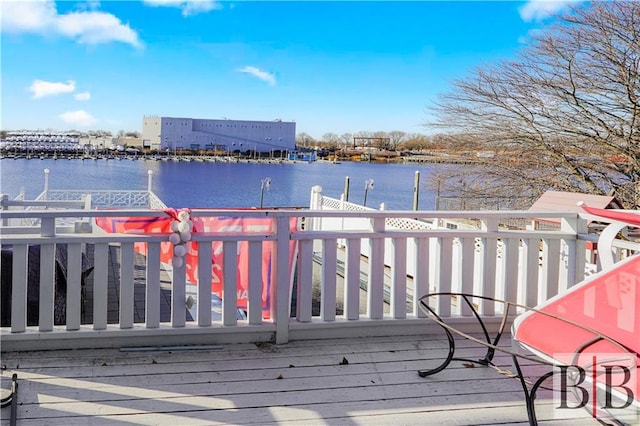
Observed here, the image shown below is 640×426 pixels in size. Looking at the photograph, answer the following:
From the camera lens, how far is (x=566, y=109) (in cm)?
1169

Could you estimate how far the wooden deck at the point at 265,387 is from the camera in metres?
2.08

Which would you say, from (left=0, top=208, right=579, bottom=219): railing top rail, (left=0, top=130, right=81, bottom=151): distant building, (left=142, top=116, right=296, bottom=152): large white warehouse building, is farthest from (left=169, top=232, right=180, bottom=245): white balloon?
(left=142, top=116, right=296, bottom=152): large white warehouse building

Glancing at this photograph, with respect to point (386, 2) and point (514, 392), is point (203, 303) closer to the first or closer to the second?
point (514, 392)

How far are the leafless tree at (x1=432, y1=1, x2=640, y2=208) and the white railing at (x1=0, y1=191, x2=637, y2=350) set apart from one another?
885 cm

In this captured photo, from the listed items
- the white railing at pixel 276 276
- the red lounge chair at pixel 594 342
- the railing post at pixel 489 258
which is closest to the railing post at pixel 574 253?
the white railing at pixel 276 276

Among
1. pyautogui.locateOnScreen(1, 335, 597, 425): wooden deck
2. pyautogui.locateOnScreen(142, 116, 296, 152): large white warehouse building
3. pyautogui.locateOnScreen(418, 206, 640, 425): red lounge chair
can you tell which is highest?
pyautogui.locateOnScreen(142, 116, 296, 152): large white warehouse building

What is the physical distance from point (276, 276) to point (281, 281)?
0.13ft

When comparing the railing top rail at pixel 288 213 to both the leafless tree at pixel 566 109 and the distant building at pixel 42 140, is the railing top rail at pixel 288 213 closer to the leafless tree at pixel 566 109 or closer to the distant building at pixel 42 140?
the leafless tree at pixel 566 109

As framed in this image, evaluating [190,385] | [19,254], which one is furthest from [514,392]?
[19,254]

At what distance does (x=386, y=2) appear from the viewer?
1495 cm

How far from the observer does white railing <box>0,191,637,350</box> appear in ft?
8.58

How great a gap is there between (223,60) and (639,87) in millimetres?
41230

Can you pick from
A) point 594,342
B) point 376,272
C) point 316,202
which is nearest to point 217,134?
point 316,202

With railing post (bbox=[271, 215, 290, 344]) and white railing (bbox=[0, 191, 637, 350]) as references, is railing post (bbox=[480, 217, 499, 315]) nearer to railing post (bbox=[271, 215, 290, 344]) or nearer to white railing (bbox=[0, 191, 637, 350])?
white railing (bbox=[0, 191, 637, 350])
